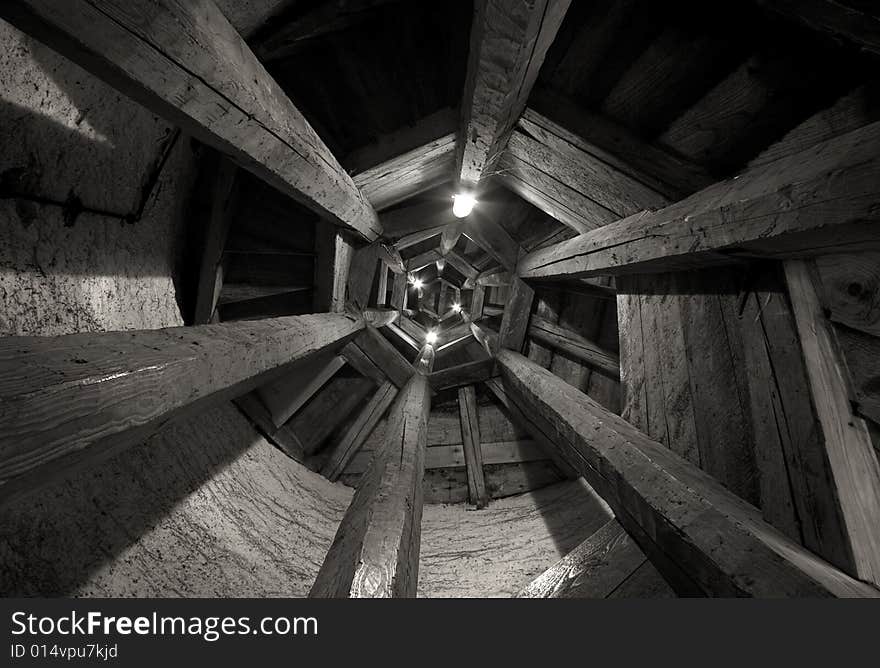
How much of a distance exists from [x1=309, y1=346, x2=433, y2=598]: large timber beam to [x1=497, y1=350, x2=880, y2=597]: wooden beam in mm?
930

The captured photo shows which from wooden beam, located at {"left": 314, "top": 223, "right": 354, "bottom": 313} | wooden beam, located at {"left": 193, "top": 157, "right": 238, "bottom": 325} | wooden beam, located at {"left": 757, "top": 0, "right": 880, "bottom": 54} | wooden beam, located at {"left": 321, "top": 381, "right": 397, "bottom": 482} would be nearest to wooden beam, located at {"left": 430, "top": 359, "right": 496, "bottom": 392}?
wooden beam, located at {"left": 321, "top": 381, "right": 397, "bottom": 482}

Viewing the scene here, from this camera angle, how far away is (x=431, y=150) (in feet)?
9.40

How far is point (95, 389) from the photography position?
875mm

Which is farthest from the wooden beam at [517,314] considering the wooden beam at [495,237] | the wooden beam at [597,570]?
the wooden beam at [597,570]

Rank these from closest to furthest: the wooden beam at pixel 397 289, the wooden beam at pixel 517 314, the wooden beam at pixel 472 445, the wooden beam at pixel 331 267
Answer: the wooden beam at pixel 331 267
the wooden beam at pixel 472 445
the wooden beam at pixel 517 314
the wooden beam at pixel 397 289

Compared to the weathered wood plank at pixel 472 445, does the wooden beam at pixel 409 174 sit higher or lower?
higher

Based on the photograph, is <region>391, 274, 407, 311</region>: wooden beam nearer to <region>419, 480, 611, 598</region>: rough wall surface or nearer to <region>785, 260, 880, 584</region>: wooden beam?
<region>419, 480, 611, 598</region>: rough wall surface

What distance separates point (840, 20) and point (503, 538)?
10.5 ft

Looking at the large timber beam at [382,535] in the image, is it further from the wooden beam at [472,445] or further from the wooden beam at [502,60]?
the wooden beam at [502,60]

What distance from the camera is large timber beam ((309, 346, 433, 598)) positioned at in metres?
1.25

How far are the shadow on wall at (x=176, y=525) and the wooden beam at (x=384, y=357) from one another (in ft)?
4.42

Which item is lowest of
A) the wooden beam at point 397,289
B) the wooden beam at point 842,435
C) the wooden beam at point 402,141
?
the wooden beam at point 842,435

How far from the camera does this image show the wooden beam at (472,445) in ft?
13.1

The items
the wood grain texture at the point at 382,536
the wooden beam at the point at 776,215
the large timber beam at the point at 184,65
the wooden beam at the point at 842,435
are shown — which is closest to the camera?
the large timber beam at the point at 184,65
